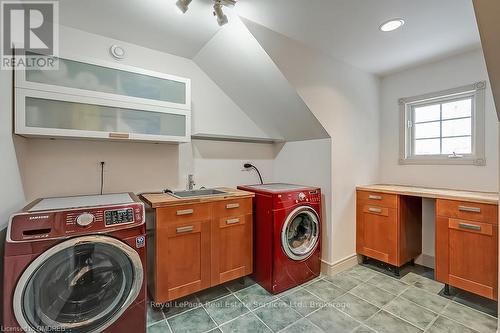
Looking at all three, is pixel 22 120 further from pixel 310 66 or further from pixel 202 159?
pixel 310 66

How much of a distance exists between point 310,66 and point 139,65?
1.63 m

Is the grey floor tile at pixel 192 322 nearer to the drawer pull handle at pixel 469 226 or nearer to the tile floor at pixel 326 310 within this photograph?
the tile floor at pixel 326 310

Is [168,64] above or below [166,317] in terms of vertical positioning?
above

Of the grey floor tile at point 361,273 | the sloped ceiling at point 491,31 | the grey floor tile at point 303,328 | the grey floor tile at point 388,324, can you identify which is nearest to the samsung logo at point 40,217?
the grey floor tile at point 303,328

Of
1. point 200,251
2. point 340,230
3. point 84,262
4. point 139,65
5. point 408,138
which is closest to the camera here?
point 84,262

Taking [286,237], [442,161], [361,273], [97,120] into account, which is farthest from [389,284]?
[97,120]

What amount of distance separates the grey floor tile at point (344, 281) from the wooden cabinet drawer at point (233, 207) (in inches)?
43.9

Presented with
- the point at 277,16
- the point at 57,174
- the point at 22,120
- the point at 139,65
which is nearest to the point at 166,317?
the point at 57,174

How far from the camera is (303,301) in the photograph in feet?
6.42

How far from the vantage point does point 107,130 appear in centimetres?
175

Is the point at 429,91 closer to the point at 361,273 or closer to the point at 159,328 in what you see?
the point at 361,273

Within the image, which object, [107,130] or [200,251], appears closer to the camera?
[107,130]

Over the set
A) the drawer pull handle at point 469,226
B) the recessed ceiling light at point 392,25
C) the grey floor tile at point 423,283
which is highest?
the recessed ceiling light at point 392,25

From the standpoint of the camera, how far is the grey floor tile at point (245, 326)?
5.31 feet
